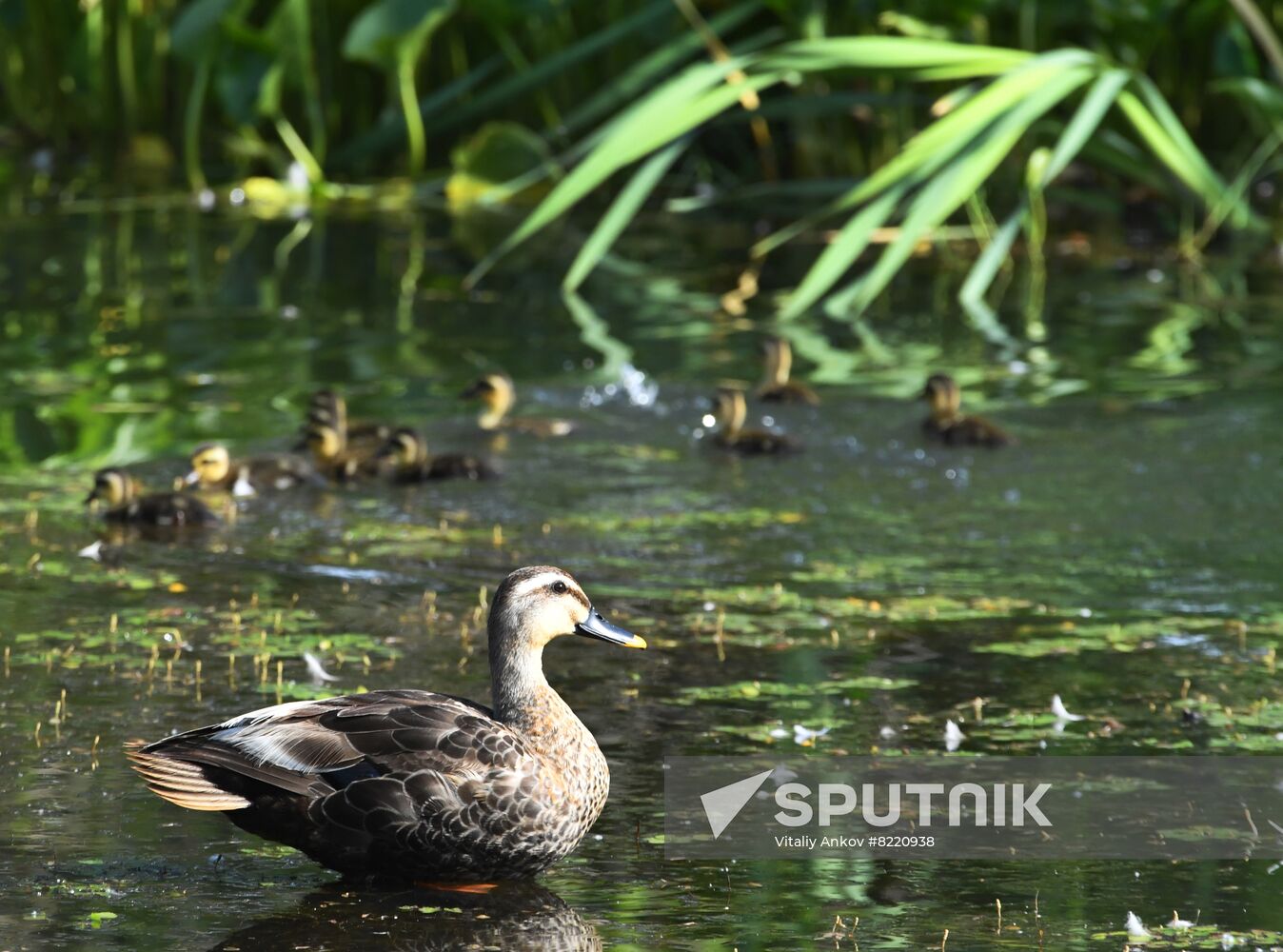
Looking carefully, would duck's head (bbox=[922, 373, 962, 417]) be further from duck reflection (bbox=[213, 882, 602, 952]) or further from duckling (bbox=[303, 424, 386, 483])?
duck reflection (bbox=[213, 882, 602, 952])

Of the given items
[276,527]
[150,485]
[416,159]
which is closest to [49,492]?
[150,485]

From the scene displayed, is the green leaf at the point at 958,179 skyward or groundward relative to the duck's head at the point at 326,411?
skyward

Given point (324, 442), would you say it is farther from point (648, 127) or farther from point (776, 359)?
point (648, 127)

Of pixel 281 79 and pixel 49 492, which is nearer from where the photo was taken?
→ pixel 49 492

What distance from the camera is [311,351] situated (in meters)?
12.0

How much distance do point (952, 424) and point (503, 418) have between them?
2.12 m

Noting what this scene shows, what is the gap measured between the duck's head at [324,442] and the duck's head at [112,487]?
967 millimetres

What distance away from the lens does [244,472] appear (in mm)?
8992

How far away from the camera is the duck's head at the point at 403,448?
9164mm

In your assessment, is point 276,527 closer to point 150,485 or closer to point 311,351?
point 150,485

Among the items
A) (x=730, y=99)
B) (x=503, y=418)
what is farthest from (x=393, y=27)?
(x=503, y=418)

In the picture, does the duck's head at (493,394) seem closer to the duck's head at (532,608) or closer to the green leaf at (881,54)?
the green leaf at (881,54)

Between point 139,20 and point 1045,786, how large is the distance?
14.7 meters

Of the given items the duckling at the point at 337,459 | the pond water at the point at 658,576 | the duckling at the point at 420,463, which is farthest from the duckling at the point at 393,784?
the duckling at the point at 337,459
